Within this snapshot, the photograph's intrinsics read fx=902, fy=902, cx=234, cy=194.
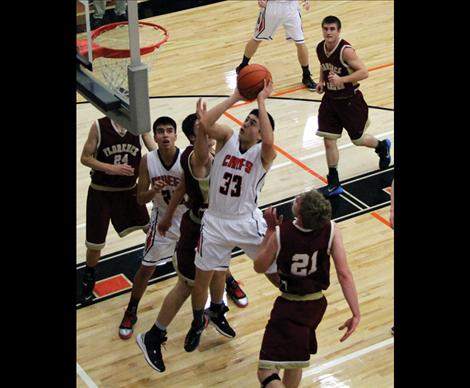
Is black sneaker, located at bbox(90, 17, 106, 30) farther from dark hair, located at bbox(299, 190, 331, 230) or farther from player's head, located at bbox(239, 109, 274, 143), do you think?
dark hair, located at bbox(299, 190, 331, 230)

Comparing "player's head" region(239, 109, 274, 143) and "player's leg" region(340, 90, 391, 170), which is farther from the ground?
"player's head" region(239, 109, 274, 143)

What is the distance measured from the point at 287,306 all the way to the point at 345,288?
0.35 metres

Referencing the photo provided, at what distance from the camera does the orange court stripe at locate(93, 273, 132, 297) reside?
6.46m

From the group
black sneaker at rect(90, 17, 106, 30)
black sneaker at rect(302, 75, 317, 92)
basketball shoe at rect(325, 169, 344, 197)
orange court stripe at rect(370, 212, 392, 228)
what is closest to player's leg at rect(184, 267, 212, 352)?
black sneaker at rect(90, 17, 106, 30)

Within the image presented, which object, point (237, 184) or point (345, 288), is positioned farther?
point (237, 184)

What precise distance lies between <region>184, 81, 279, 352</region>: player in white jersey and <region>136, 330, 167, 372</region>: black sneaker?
37 centimetres

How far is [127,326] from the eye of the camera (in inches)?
236

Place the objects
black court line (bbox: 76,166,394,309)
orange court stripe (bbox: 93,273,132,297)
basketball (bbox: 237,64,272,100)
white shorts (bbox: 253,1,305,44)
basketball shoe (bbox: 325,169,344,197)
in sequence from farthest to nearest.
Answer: white shorts (bbox: 253,1,305,44) → basketball shoe (bbox: 325,169,344,197) → black court line (bbox: 76,166,394,309) → orange court stripe (bbox: 93,273,132,297) → basketball (bbox: 237,64,272,100)

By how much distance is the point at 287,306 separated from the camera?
4.90m

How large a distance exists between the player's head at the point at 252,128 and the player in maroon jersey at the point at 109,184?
3.14ft
